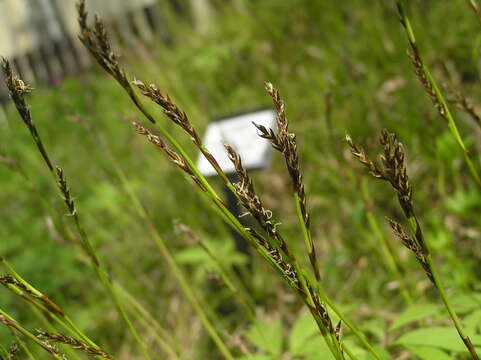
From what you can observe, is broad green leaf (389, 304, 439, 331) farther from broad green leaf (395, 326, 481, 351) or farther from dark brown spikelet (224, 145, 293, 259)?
dark brown spikelet (224, 145, 293, 259)

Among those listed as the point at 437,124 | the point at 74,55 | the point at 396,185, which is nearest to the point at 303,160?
the point at 437,124

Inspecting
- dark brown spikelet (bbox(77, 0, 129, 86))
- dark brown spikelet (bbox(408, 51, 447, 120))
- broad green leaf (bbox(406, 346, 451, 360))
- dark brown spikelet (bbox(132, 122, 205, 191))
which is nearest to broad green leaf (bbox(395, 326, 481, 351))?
broad green leaf (bbox(406, 346, 451, 360))

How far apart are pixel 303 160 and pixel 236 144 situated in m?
0.82

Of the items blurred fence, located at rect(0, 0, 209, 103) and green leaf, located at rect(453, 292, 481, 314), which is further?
blurred fence, located at rect(0, 0, 209, 103)

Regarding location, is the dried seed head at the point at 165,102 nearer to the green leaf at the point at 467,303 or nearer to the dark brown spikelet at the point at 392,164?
the dark brown spikelet at the point at 392,164

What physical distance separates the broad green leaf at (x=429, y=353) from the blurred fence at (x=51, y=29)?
268 inches

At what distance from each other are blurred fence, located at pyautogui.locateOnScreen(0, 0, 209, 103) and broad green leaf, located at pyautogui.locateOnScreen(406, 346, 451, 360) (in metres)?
6.82

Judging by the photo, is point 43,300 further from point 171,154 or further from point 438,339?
point 438,339

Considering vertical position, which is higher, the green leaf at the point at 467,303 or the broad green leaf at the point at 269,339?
the green leaf at the point at 467,303

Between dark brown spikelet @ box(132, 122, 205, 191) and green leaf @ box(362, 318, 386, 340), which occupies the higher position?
dark brown spikelet @ box(132, 122, 205, 191)

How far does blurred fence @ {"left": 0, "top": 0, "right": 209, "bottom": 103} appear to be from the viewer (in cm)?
790

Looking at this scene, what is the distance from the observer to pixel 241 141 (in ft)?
6.08

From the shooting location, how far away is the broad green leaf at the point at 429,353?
823 millimetres

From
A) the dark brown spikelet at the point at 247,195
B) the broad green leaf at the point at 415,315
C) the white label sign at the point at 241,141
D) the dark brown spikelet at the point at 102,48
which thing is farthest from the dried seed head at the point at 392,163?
the white label sign at the point at 241,141
